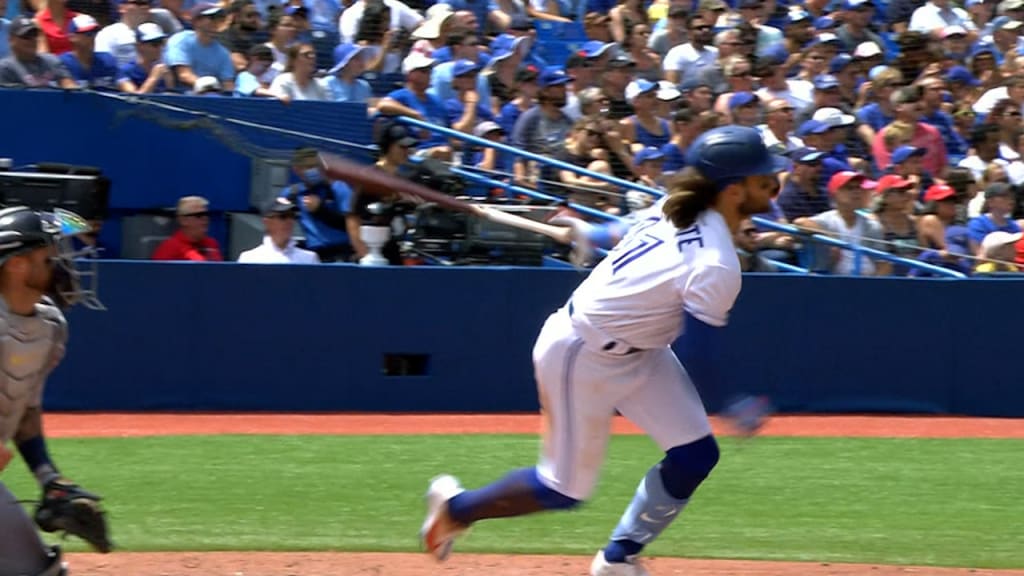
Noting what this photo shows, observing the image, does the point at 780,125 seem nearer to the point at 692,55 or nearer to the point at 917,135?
the point at 917,135

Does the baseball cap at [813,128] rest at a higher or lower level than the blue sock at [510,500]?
higher

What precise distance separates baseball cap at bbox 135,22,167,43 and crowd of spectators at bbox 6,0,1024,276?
0.11 ft

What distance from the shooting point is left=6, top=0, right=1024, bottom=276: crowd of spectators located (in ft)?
37.8

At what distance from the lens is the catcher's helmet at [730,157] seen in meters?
5.05

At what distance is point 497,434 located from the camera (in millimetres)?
9938

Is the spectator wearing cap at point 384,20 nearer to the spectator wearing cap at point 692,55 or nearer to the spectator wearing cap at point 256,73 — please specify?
the spectator wearing cap at point 256,73

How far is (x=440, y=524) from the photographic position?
5.56 metres

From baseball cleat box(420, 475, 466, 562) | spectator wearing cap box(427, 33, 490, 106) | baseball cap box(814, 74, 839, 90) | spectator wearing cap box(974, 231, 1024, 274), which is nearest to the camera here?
baseball cleat box(420, 475, 466, 562)

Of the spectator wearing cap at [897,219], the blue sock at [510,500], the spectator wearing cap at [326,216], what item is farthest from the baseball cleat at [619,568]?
the spectator wearing cap at [897,219]

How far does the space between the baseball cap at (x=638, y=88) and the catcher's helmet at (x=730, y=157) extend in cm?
729

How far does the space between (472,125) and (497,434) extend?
3371 mm

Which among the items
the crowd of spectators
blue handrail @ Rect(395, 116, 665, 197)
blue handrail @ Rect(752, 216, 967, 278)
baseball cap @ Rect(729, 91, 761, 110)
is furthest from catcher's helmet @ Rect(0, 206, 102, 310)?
baseball cap @ Rect(729, 91, 761, 110)

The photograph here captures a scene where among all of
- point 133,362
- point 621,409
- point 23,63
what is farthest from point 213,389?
point 621,409

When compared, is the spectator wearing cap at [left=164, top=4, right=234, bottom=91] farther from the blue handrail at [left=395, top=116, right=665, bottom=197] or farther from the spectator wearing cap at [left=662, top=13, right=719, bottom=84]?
the spectator wearing cap at [left=662, top=13, right=719, bottom=84]
